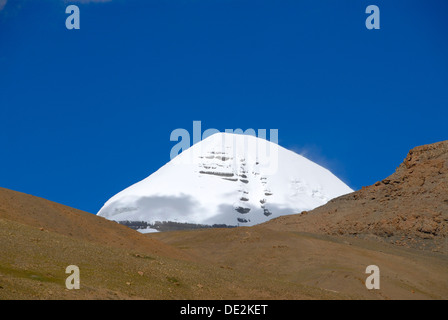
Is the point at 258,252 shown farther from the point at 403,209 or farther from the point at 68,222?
the point at 403,209

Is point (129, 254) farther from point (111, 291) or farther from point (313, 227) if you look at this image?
point (313, 227)

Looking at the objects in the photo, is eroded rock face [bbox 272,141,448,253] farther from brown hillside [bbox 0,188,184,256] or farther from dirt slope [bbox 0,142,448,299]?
brown hillside [bbox 0,188,184,256]

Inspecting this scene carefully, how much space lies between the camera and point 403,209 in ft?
221

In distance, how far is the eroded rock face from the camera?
63594 millimetres

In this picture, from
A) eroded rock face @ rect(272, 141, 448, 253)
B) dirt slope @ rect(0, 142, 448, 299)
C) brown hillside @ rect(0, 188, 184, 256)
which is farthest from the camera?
eroded rock face @ rect(272, 141, 448, 253)

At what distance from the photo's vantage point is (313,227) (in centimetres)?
6938

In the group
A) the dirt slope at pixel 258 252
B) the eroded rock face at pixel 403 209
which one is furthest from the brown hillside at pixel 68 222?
the eroded rock face at pixel 403 209

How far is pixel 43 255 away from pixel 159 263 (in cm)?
661

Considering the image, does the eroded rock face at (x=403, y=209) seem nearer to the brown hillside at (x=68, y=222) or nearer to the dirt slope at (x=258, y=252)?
the dirt slope at (x=258, y=252)

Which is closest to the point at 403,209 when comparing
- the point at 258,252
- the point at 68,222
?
the point at 258,252

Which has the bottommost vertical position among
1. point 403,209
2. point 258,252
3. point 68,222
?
point 258,252

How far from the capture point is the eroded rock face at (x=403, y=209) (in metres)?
63.6

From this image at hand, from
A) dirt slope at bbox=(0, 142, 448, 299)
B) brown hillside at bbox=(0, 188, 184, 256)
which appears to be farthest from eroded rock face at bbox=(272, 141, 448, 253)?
brown hillside at bbox=(0, 188, 184, 256)
